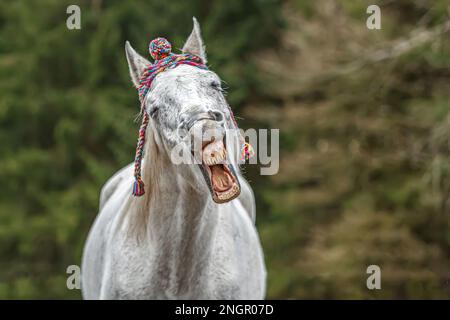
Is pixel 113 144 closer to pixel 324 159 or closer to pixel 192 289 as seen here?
pixel 324 159

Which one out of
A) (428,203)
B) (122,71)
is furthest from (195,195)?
(122,71)

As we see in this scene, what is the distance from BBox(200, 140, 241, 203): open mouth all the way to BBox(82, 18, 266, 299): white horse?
2 centimetres

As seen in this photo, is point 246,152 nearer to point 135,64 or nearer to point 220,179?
point 220,179

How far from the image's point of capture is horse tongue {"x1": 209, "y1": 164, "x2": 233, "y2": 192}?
3.16m

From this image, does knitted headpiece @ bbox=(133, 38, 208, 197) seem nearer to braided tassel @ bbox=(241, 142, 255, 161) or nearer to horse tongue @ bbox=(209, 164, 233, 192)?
braided tassel @ bbox=(241, 142, 255, 161)

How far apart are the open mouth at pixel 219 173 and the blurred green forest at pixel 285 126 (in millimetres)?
9867

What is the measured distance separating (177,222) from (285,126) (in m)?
11.9

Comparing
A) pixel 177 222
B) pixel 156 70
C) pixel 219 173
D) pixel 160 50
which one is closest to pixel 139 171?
pixel 177 222

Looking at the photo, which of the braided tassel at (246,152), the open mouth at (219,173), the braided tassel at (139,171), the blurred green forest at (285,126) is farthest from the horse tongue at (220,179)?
the blurred green forest at (285,126)

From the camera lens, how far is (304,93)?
1589cm

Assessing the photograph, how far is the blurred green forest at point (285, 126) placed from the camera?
14180 millimetres

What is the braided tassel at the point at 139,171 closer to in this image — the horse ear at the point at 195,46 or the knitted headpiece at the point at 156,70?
the knitted headpiece at the point at 156,70

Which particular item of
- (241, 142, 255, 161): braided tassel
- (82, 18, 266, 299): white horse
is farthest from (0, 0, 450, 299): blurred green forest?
(241, 142, 255, 161): braided tassel
